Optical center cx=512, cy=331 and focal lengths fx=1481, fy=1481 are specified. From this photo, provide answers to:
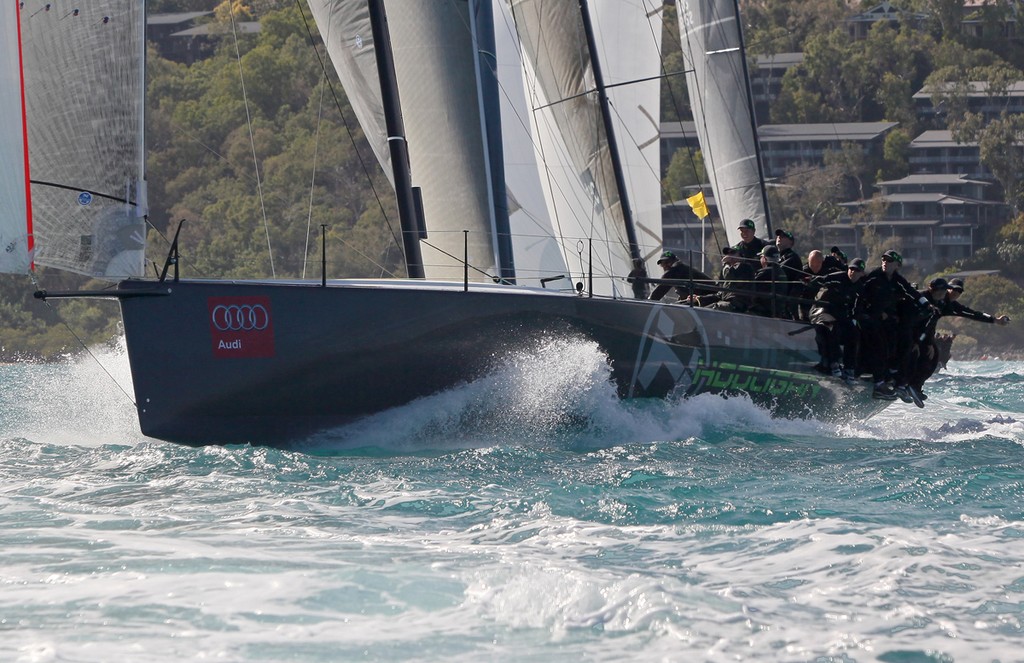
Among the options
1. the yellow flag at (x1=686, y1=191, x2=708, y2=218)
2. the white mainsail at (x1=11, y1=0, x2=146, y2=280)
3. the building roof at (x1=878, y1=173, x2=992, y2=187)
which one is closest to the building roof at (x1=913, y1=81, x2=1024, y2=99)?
the building roof at (x1=878, y1=173, x2=992, y2=187)

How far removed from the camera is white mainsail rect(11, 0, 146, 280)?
779 centimetres

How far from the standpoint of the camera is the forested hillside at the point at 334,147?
147ft

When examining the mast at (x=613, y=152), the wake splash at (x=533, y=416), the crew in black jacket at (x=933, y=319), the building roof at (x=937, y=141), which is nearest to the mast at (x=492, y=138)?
the wake splash at (x=533, y=416)

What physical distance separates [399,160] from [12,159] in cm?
313

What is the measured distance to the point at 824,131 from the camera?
63.8m

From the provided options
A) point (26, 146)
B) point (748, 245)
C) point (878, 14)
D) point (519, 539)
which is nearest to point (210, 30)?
point (878, 14)

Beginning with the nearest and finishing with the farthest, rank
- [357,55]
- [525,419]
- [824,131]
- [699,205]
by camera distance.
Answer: [525,419] < [357,55] < [699,205] < [824,131]

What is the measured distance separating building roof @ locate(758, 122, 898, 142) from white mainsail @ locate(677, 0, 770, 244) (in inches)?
1865

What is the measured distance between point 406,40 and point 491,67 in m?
0.92

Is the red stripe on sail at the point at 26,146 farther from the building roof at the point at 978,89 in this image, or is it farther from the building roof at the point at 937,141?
the building roof at the point at 978,89

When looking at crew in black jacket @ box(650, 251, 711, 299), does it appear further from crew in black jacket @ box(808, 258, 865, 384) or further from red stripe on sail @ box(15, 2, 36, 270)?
red stripe on sail @ box(15, 2, 36, 270)

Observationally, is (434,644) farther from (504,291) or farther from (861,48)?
(861,48)

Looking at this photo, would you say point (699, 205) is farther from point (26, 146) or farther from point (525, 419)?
point (26, 146)

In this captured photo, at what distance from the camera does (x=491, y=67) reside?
10.9 meters
